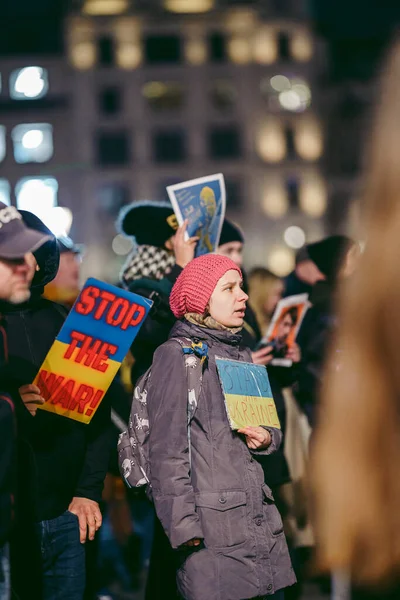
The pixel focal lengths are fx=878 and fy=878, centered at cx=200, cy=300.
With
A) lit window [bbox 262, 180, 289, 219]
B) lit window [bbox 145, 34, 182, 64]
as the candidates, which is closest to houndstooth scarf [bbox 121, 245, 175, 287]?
lit window [bbox 262, 180, 289, 219]

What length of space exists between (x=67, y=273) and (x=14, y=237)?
9.65ft

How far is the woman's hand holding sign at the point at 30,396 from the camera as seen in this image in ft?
11.2

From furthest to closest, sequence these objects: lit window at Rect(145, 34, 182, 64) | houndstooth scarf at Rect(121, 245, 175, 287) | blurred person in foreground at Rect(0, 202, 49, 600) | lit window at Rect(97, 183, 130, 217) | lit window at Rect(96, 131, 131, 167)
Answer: lit window at Rect(145, 34, 182, 64) < lit window at Rect(96, 131, 131, 167) < lit window at Rect(97, 183, 130, 217) < houndstooth scarf at Rect(121, 245, 175, 287) < blurred person in foreground at Rect(0, 202, 49, 600)

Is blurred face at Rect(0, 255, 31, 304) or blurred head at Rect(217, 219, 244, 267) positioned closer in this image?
blurred face at Rect(0, 255, 31, 304)

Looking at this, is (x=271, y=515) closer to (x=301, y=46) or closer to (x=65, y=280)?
(x=65, y=280)

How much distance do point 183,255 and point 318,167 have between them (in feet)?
197

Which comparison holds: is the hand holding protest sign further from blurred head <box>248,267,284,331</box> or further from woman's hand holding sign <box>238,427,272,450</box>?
blurred head <box>248,267,284,331</box>

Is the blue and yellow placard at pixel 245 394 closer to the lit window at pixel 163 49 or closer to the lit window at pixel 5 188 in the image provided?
the lit window at pixel 5 188

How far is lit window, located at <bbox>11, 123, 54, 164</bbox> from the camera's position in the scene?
60.1 m

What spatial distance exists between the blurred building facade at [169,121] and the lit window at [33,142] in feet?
0.27

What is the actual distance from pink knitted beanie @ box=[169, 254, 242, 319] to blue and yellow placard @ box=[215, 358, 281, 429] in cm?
32

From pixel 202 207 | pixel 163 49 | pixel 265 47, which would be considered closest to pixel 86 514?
pixel 202 207

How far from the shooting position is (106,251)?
59469 mm

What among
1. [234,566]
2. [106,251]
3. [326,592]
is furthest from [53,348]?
[106,251]
